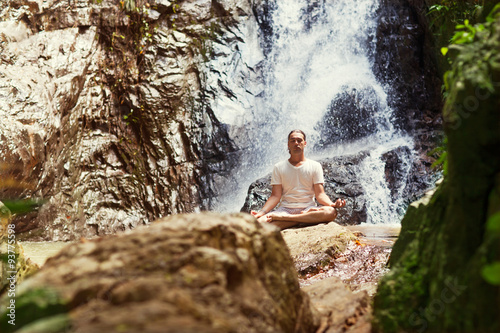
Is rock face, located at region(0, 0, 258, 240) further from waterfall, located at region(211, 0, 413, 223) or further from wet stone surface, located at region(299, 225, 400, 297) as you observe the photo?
wet stone surface, located at region(299, 225, 400, 297)

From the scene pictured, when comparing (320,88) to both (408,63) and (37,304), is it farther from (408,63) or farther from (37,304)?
(37,304)

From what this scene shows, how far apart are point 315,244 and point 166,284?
3856mm

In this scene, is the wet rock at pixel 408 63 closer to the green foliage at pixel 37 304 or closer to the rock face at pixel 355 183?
the rock face at pixel 355 183

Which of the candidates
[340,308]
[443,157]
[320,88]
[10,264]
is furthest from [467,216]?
[320,88]

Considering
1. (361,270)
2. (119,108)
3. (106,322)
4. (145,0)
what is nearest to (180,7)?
(145,0)

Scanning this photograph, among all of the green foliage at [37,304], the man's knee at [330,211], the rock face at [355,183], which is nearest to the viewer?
the green foliage at [37,304]

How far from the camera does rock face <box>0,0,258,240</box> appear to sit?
9.30 meters

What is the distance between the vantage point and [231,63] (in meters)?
11.7

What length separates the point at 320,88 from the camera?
12289 mm

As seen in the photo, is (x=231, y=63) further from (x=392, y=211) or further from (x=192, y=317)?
(x=192, y=317)

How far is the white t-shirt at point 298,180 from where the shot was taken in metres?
6.08

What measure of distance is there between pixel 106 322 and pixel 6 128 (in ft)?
29.2

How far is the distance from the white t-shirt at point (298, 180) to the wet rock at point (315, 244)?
0.47m

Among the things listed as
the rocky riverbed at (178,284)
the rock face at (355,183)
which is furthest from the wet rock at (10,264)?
the rock face at (355,183)
